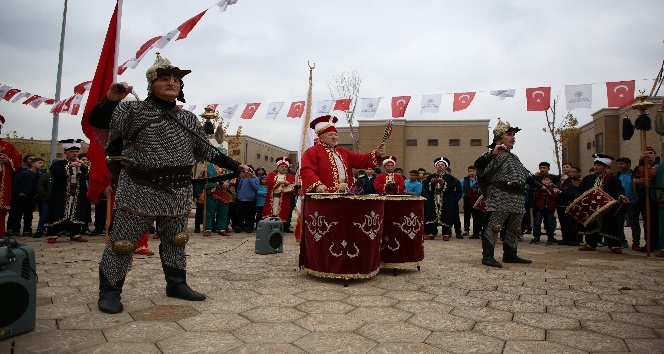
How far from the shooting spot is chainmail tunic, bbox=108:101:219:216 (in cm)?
305

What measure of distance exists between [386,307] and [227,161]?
1.77 meters

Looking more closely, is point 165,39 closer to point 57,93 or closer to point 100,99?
point 100,99

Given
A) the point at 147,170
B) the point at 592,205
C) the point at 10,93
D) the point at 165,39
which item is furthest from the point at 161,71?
the point at 10,93

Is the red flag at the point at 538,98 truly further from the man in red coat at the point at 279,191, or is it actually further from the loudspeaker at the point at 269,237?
the loudspeaker at the point at 269,237

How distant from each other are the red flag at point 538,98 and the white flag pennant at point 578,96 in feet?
1.34

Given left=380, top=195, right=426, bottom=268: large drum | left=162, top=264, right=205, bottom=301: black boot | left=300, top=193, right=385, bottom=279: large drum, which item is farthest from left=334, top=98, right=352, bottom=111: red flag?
left=162, top=264, right=205, bottom=301: black boot

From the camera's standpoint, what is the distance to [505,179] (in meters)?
5.45

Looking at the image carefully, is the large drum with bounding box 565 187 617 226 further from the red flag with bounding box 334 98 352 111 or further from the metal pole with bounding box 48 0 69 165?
the metal pole with bounding box 48 0 69 165

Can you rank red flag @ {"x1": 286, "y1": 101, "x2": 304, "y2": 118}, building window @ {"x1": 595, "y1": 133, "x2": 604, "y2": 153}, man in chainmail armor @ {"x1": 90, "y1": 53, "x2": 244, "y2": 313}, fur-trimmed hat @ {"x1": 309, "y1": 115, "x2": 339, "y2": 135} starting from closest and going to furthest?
man in chainmail armor @ {"x1": 90, "y1": 53, "x2": 244, "y2": 313}
fur-trimmed hat @ {"x1": 309, "y1": 115, "x2": 339, "y2": 135}
red flag @ {"x1": 286, "y1": 101, "x2": 304, "y2": 118}
building window @ {"x1": 595, "y1": 133, "x2": 604, "y2": 153}

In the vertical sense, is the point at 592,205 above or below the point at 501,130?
below

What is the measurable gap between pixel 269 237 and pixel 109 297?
3251mm

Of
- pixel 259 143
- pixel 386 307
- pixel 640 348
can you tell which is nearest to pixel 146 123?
pixel 386 307

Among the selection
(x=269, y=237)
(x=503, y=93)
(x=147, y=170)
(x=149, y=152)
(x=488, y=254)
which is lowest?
(x=488, y=254)

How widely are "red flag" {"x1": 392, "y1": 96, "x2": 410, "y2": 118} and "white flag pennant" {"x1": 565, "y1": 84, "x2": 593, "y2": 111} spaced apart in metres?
3.94
